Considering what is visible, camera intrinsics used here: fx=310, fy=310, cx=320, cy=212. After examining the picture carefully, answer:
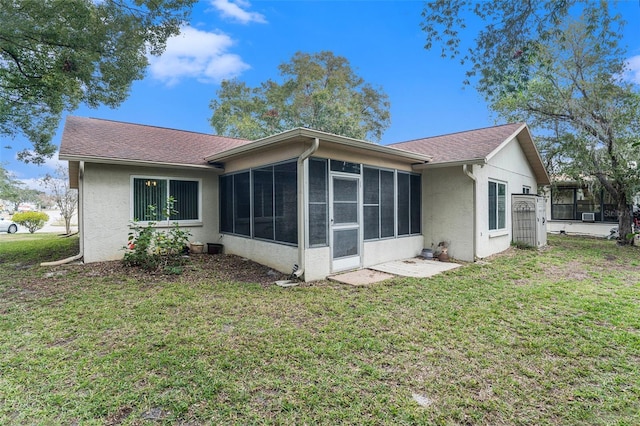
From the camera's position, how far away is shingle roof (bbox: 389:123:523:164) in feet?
26.3

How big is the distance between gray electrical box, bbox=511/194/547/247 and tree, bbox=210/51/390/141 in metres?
11.3

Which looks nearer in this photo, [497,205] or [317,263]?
[317,263]

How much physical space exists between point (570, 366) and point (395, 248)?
5.04 metres

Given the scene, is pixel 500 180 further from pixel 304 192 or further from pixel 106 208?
pixel 106 208

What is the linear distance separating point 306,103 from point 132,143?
15046mm

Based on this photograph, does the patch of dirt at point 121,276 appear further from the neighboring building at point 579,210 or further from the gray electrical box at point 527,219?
the neighboring building at point 579,210

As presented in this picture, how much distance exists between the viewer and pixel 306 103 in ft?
71.5

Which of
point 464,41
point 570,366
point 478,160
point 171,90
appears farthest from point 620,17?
point 171,90

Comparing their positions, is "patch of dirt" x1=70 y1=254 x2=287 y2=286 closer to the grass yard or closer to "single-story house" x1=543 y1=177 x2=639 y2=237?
the grass yard

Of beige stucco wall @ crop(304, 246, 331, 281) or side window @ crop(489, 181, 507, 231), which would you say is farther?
side window @ crop(489, 181, 507, 231)

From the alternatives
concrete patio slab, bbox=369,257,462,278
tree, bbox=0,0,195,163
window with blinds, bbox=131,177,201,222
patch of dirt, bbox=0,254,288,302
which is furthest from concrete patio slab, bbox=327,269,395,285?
tree, bbox=0,0,195,163

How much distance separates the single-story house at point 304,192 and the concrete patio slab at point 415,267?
0.84 ft

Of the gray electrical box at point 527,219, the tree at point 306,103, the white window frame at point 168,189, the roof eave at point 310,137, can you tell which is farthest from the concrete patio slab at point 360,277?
the tree at point 306,103

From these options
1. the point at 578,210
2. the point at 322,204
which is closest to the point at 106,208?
the point at 322,204
